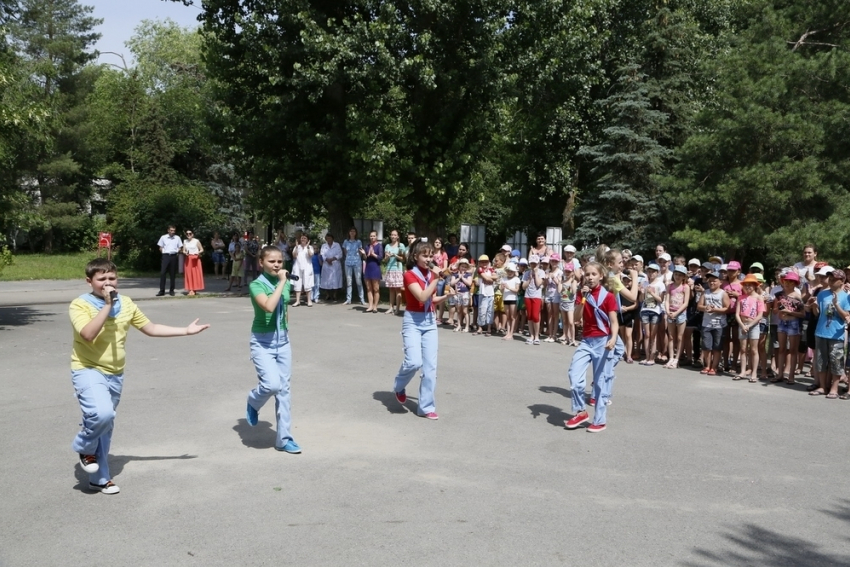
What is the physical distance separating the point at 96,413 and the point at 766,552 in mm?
4880

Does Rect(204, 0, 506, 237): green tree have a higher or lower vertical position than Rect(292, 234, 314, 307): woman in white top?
higher

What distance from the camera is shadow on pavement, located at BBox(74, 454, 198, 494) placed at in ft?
21.9

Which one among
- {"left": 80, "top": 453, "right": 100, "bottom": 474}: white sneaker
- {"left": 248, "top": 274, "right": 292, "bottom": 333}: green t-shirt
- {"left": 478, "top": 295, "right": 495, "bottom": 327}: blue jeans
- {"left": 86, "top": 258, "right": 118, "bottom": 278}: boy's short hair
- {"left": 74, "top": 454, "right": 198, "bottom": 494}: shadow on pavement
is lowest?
{"left": 74, "top": 454, "right": 198, "bottom": 494}: shadow on pavement

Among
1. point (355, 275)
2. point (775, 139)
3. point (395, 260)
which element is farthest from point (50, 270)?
point (775, 139)

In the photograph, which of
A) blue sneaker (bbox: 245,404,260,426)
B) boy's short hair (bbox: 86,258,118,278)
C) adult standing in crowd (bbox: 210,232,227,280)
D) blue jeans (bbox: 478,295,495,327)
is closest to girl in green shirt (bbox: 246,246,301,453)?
blue sneaker (bbox: 245,404,260,426)

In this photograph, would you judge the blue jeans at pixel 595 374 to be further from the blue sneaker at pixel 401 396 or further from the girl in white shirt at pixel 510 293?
the girl in white shirt at pixel 510 293

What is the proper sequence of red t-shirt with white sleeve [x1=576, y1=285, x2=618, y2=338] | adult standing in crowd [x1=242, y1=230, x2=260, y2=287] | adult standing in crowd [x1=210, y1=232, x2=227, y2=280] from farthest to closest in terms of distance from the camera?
adult standing in crowd [x1=210, y1=232, x2=227, y2=280] → adult standing in crowd [x1=242, y1=230, x2=260, y2=287] → red t-shirt with white sleeve [x1=576, y1=285, x2=618, y2=338]

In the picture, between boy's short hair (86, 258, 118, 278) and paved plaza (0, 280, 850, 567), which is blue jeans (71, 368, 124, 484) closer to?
paved plaza (0, 280, 850, 567)

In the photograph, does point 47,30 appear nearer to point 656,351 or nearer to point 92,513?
point 656,351

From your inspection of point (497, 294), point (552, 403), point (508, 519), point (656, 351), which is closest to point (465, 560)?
point (508, 519)

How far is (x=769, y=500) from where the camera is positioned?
675 cm

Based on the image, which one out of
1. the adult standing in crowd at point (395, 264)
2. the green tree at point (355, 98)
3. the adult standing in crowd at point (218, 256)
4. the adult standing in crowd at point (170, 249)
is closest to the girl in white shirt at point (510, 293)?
the adult standing in crowd at point (395, 264)

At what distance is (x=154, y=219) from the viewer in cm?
3512

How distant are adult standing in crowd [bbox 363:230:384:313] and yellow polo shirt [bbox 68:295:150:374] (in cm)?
1335
